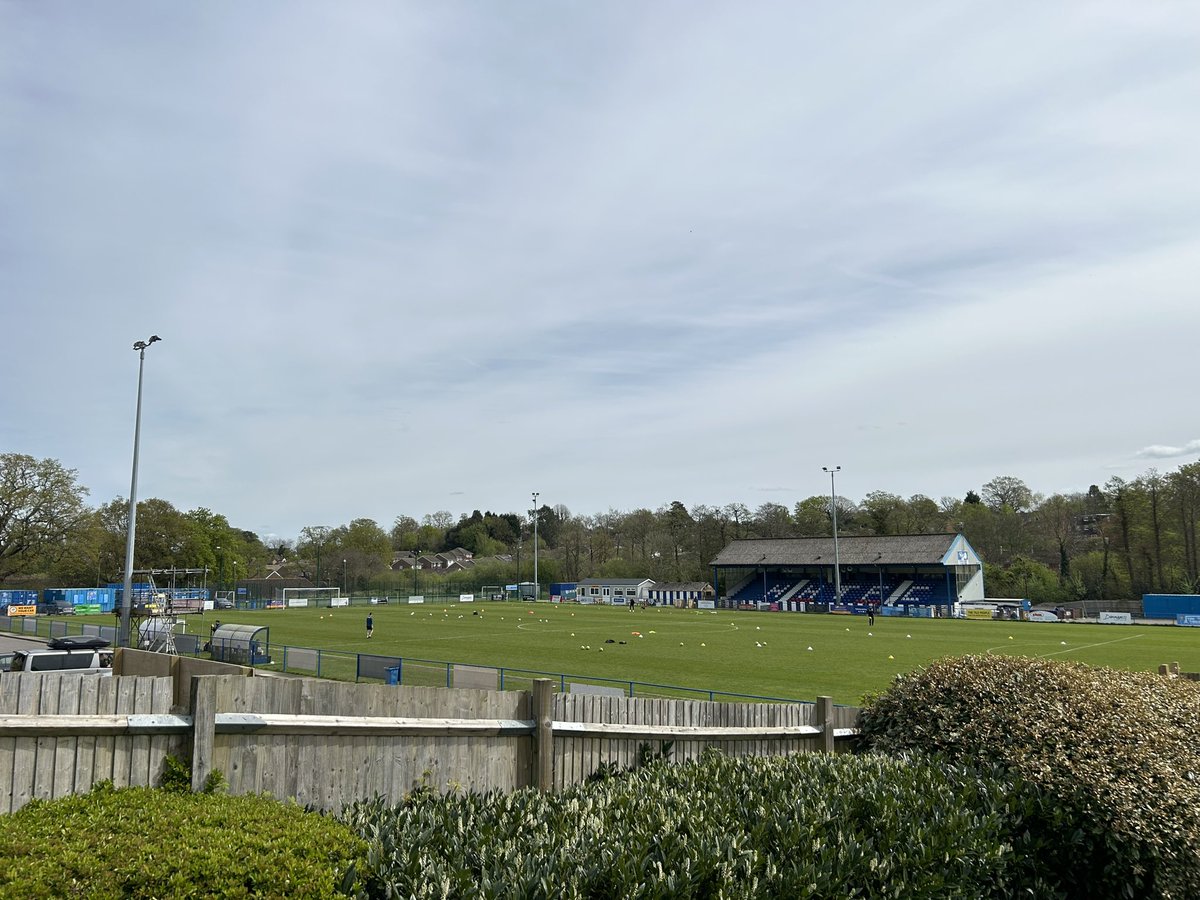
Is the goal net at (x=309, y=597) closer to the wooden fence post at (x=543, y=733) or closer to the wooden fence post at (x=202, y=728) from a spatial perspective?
the wooden fence post at (x=543, y=733)

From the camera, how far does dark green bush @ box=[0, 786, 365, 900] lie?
4113mm

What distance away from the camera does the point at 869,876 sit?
19.2 ft

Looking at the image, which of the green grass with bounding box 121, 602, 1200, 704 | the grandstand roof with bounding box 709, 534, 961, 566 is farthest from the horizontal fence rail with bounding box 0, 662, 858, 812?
the grandstand roof with bounding box 709, 534, 961, 566

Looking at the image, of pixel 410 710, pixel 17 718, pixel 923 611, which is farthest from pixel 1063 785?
pixel 923 611

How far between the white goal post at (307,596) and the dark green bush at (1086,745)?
81.2 m

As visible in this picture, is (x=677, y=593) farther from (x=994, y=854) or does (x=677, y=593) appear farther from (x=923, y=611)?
(x=994, y=854)

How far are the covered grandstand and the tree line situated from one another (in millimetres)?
8542

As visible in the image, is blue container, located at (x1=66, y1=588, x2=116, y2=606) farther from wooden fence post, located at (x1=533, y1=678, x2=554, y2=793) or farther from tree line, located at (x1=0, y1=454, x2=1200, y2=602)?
wooden fence post, located at (x1=533, y1=678, x2=554, y2=793)

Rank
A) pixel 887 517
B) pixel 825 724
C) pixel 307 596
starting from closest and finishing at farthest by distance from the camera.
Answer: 1. pixel 825 724
2. pixel 307 596
3. pixel 887 517

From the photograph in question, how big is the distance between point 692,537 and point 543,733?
116480mm

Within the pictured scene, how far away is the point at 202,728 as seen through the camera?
5559 mm

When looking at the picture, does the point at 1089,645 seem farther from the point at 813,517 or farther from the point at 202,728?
the point at 813,517

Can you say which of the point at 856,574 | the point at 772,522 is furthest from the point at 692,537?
the point at 856,574

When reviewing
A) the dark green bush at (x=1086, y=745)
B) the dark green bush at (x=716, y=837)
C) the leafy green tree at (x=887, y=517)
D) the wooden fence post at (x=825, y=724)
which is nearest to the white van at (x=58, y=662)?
the wooden fence post at (x=825, y=724)
